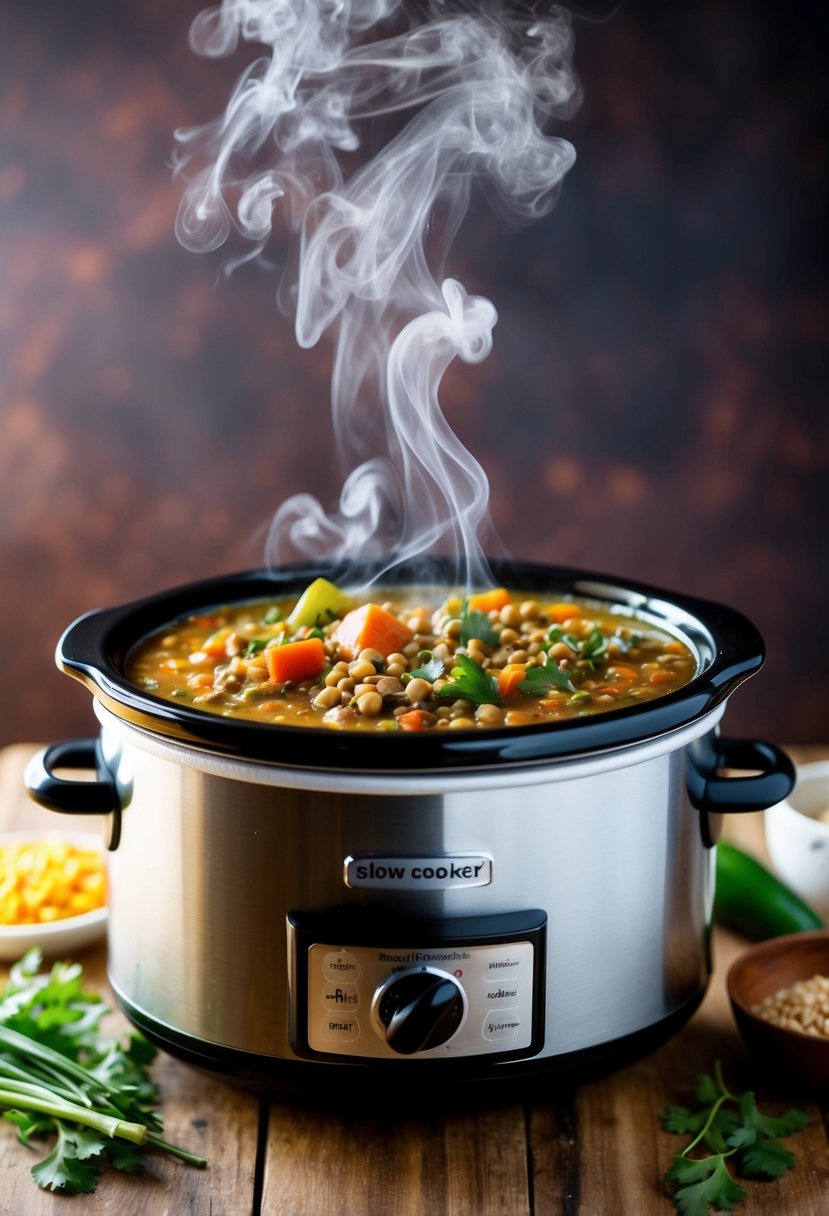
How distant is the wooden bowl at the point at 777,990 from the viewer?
2.02m

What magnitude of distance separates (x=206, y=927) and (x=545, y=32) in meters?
2.46

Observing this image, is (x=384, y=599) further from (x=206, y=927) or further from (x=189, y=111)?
(x=189, y=111)

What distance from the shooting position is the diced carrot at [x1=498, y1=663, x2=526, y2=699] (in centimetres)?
208

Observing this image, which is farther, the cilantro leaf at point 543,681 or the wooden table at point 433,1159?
the cilantro leaf at point 543,681

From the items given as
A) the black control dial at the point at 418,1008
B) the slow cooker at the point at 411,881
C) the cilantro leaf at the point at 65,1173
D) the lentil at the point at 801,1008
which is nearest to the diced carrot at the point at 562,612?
the slow cooker at the point at 411,881

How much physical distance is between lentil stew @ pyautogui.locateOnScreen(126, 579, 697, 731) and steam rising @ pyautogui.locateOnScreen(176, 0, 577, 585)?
263 millimetres

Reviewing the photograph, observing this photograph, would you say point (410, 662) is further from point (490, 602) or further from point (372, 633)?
point (490, 602)

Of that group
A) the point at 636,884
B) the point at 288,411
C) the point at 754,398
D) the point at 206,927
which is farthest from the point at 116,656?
the point at 754,398

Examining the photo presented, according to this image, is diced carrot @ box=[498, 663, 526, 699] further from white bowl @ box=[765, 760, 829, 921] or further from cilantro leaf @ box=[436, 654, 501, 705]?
white bowl @ box=[765, 760, 829, 921]

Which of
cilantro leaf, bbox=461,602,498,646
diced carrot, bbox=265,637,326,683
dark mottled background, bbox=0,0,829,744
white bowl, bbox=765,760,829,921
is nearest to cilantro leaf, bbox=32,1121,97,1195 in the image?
→ diced carrot, bbox=265,637,326,683

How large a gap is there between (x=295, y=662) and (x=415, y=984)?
59 cm

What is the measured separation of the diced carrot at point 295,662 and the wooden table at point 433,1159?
632 millimetres

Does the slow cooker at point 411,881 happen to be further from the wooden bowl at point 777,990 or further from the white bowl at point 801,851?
the white bowl at point 801,851

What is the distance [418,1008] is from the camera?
1.75m
